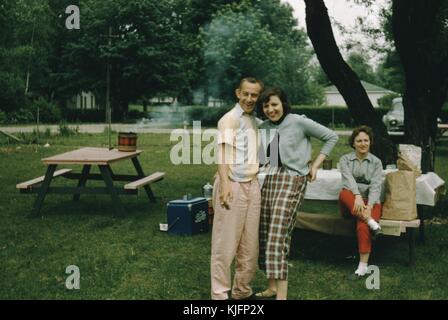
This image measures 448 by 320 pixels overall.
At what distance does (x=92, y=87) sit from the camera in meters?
40.9

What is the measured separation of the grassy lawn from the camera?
522cm

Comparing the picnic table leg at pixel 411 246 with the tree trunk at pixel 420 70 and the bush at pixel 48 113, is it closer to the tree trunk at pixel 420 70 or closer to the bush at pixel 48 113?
the tree trunk at pixel 420 70

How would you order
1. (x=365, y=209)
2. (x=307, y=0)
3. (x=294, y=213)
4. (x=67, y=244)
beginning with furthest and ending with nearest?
(x=307, y=0), (x=67, y=244), (x=365, y=209), (x=294, y=213)

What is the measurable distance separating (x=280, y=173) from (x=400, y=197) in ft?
5.31

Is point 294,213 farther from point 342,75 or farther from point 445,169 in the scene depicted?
point 445,169

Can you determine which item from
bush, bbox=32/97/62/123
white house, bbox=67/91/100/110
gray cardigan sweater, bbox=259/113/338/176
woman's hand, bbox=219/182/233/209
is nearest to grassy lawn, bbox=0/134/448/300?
woman's hand, bbox=219/182/233/209

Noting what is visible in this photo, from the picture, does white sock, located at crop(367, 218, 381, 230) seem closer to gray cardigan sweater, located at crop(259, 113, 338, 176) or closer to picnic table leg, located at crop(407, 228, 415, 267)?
picnic table leg, located at crop(407, 228, 415, 267)

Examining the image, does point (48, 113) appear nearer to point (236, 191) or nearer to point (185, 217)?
point (185, 217)

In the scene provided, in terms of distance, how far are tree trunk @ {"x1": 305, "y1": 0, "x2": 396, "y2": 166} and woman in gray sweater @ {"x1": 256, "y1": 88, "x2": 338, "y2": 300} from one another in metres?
3.40

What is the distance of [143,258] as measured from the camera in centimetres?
629

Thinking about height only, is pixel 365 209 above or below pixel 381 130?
below

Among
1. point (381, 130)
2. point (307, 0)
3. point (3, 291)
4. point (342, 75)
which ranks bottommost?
point (3, 291)
